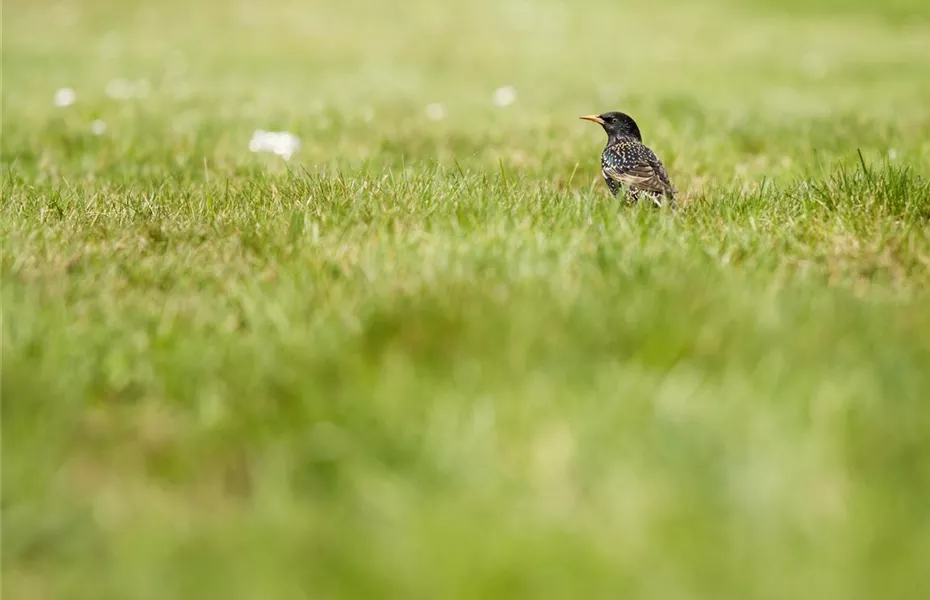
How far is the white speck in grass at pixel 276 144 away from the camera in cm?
787

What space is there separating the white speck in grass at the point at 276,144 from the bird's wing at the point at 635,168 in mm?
2906

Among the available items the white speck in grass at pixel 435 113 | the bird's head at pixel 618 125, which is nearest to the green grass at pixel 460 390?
the bird's head at pixel 618 125

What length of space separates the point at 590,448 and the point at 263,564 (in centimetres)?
86

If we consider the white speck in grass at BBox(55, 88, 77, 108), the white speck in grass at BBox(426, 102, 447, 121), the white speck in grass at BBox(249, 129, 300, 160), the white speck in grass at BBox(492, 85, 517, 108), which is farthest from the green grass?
the white speck in grass at BBox(492, 85, 517, 108)

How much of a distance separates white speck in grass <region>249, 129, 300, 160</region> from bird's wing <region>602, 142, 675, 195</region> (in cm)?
291

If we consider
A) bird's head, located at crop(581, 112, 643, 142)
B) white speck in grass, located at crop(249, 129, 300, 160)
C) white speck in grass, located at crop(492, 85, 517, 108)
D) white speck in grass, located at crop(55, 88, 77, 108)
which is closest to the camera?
bird's head, located at crop(581, 112, 643, 142)

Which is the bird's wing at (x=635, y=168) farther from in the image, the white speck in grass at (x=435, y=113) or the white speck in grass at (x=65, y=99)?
the white speck in grass at (x=65, y=99)

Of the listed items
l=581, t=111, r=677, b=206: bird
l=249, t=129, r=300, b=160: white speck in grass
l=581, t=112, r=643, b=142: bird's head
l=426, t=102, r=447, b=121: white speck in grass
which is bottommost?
l=249, t=129, r=300, b=160: white speck in grass

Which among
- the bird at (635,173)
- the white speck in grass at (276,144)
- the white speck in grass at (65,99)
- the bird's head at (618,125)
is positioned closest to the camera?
the bird at (635,173)

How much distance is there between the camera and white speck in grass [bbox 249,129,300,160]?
7.87 meters

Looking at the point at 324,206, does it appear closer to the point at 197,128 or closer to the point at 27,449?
the point at 27,449

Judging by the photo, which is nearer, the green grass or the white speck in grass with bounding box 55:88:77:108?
the green grass

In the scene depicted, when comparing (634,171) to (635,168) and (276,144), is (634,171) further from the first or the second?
(276,144)

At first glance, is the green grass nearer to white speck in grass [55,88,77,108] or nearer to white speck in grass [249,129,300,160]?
white speck in grass [249,129,300,160]
